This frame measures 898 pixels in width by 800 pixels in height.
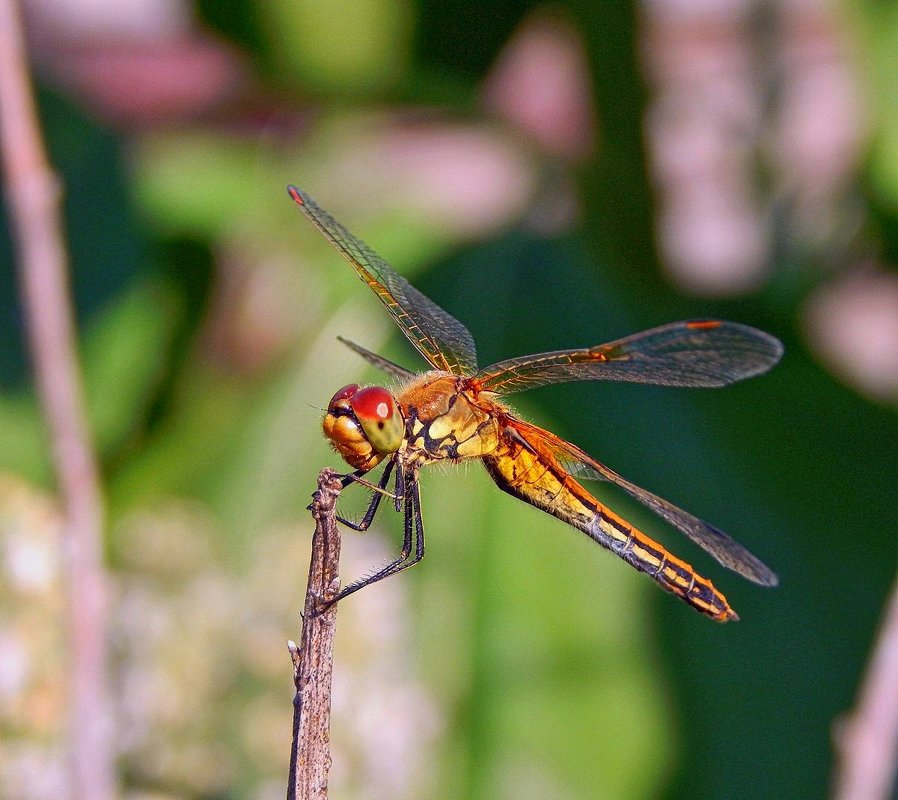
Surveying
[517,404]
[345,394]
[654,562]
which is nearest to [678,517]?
[654,562]

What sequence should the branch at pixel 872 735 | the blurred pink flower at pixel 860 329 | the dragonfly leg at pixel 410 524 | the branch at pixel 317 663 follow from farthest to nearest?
1. the blurred pink flower at pixel 860 329
2. the dragonfly leg at pixel 410 524
3. the branch at pixel 872 735
4. the branch at pixel 317 663

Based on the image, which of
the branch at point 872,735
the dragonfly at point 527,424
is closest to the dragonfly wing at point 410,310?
the dragonfly at point 527,424

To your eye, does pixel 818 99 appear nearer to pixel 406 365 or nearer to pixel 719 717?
pixel 406 365

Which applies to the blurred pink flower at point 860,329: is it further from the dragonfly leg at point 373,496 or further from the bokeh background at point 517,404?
the dragonfly leg at point 373,496

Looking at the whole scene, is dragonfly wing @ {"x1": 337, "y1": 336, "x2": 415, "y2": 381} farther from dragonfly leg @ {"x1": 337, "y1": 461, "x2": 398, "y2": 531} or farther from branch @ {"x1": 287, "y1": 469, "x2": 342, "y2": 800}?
branch @ {"x1": 287, "y1": 469, "x2": 342, "y2": 800}

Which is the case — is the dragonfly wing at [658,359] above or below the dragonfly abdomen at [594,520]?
above

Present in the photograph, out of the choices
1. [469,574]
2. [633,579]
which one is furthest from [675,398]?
[469,574]

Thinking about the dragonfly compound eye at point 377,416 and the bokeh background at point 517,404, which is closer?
the dragonfly compound eye at point 377,416
